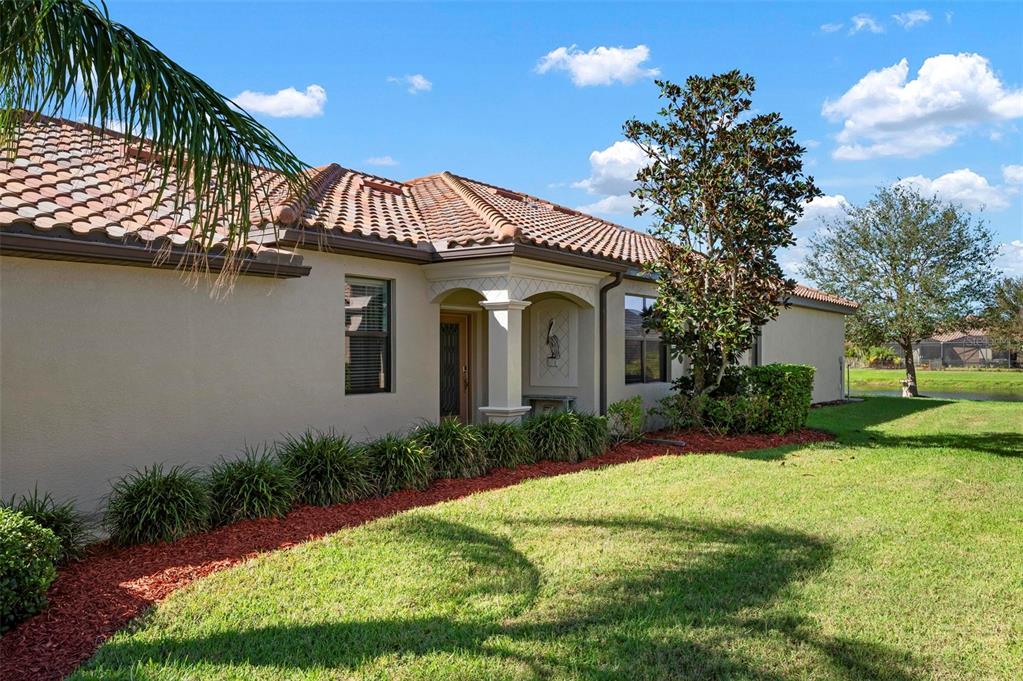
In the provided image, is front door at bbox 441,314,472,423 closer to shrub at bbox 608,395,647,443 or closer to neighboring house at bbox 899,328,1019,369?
shrub at bbox 608,395,647,443

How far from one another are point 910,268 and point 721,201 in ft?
Result: 64.1

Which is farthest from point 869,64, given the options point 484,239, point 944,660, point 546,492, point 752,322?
point 944,660

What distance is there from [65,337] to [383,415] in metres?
4.47

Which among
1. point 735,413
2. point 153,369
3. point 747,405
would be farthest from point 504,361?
point 747,405

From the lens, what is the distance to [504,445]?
32.5ft

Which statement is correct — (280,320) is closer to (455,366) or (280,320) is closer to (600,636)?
(455,366)

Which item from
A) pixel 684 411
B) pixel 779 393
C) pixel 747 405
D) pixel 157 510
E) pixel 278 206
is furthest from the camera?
pixel 779 393

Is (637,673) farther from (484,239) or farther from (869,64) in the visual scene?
(869,64)

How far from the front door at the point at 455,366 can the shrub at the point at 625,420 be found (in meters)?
2.88

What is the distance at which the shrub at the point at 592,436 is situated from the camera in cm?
1084

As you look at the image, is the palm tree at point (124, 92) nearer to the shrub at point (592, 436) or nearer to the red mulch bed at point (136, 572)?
the red mulch bed at point (136, 572)

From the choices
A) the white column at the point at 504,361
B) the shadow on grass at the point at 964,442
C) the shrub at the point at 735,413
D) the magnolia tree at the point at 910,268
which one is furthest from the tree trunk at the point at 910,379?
the white column at the point at 504,361

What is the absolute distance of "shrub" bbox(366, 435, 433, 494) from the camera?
27.4 ft

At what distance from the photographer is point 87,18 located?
14.1 feet
